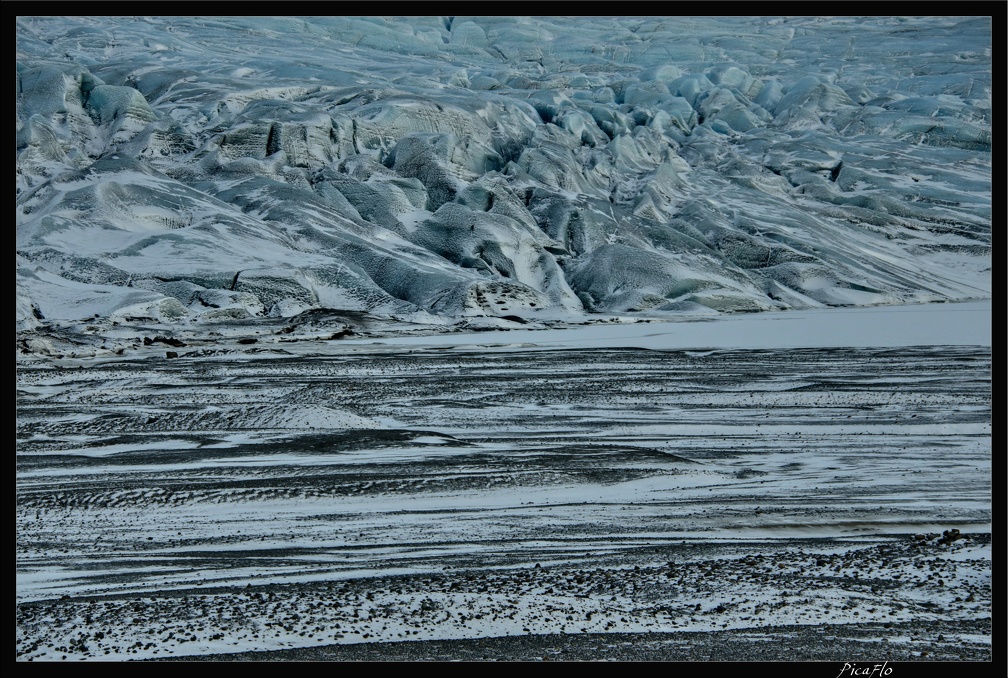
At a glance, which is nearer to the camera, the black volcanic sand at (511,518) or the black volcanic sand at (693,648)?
the black volcanic sand at (693,648)

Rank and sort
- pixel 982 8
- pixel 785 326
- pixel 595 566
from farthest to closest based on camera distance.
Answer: pixel 785 326 → pixel 982 8 → pixel 595 566

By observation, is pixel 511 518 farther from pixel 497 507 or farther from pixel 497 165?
pixel 497 165

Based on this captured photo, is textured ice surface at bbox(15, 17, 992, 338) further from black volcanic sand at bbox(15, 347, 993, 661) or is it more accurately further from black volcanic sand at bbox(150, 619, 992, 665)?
black volcanic sand at bbox(150, 619, 992, 665)

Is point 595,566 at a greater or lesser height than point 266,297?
greater

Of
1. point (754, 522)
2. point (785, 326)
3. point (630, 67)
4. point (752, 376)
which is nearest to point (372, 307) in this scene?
point (785, 326)

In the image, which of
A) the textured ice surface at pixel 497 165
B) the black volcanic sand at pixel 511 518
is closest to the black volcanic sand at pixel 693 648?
the black volcanic sand at pixel 511 518

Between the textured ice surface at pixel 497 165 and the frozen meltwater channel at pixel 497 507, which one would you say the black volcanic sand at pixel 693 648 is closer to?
the frozen meltwater channel at pixel 497 507

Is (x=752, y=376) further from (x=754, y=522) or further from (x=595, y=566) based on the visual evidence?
(x=595, y=566)

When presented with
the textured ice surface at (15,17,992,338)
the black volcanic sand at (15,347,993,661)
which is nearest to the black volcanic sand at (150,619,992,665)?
the black volcanic sand at (15,347,993,661)
